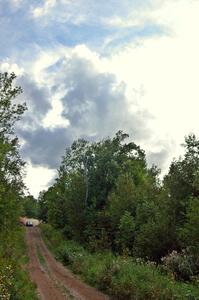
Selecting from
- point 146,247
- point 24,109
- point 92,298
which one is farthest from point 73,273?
point 24,109

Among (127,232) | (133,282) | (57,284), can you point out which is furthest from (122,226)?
(133,282)

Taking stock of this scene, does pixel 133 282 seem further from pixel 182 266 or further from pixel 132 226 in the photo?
pixel 132 226

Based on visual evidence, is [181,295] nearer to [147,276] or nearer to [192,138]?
[147,276]

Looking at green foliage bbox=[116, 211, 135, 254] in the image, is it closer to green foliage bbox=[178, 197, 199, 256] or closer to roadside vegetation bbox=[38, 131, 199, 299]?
roadside vegetation bbox=[38, 131, 199, 299]

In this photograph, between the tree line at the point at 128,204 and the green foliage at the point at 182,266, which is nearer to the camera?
the green foliage at the point at 182,266

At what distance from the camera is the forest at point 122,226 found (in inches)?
853

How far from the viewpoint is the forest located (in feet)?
71.1

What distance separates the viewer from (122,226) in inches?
1496

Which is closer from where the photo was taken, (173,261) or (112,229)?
(173,261)

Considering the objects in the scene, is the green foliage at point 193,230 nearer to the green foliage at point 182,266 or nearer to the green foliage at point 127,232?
the green foliage at point 182,266

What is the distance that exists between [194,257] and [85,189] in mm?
30493

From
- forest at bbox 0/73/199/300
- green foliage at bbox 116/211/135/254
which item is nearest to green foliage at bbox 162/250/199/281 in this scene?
forest at bbox 0/73/199/300

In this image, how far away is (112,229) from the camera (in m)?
44.4

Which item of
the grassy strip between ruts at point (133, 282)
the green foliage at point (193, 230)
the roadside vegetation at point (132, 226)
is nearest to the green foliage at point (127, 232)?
the roadside vegetation at point (132, 226)
